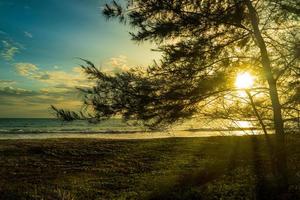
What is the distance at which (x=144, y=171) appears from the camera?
664 inches

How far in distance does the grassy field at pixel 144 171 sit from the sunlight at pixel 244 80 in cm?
187

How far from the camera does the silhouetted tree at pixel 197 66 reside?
7273mm

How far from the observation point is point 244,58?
7812mm

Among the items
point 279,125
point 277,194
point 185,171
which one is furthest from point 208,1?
point 185,171

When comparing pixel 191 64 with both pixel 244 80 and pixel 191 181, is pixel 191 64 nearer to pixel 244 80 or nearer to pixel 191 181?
pixel 244 80

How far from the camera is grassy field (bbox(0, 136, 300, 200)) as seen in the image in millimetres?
11125

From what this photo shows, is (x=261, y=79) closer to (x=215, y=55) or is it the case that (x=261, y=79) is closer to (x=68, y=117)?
(x=215, y=55)

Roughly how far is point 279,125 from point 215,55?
2.32 meters

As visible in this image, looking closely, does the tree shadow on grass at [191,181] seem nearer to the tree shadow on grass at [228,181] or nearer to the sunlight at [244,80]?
the tree shadow on grass at [228,181]

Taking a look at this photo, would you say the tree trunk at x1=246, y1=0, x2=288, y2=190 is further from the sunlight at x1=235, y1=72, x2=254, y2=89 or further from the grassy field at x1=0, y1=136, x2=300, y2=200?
the grassy field at x1=0, y1=136, x2=300, y2=200

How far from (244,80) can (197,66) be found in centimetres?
139

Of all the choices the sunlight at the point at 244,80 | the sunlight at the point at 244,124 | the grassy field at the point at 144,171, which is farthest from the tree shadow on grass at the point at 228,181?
the sunlight at the point at 244,80

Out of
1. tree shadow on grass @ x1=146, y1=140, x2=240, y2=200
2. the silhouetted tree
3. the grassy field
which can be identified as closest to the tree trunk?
the silhouetted tree

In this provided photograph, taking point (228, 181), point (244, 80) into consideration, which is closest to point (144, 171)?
point (228, 181)
